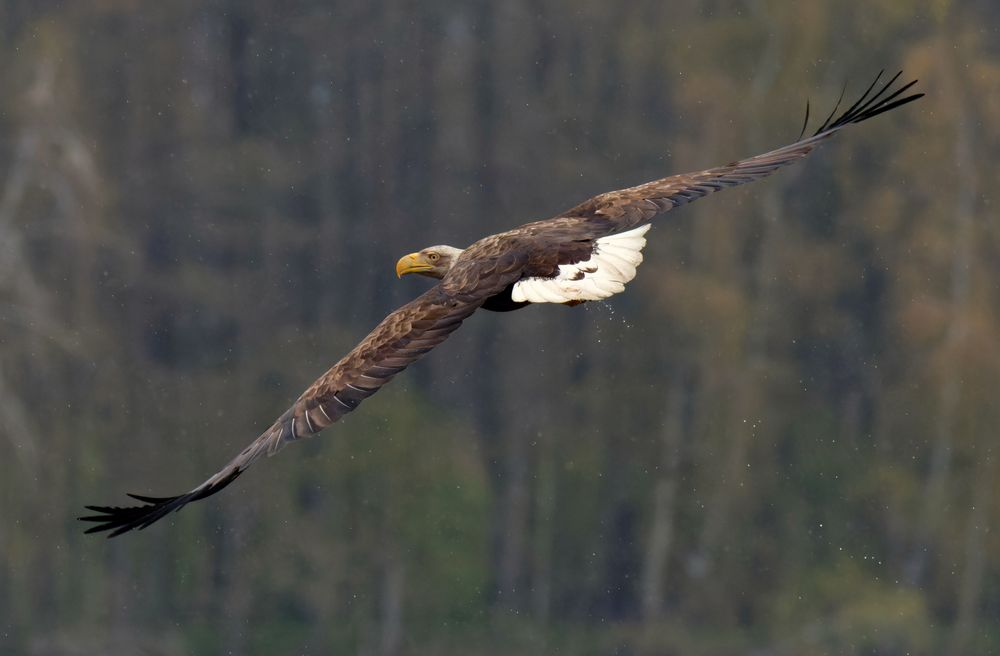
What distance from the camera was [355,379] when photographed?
932 cm

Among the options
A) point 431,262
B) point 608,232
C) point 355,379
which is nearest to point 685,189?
point 608,232

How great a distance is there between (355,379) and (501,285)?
2.97ft

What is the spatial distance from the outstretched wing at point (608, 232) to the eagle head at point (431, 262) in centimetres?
76

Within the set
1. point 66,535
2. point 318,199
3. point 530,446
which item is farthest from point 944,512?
point 66,535

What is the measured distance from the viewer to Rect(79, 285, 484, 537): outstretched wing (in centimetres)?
869

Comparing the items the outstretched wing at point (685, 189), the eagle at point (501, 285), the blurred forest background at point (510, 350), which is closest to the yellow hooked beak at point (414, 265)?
the eagle at point (501, 285)

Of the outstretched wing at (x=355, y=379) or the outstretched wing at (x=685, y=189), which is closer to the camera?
the outstretched wing at (x=355, y=379)

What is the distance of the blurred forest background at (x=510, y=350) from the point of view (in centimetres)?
2612

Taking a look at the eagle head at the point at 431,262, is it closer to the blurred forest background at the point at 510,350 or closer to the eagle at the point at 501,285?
the eagle at the point at 501,285

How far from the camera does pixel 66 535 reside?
2647 cm

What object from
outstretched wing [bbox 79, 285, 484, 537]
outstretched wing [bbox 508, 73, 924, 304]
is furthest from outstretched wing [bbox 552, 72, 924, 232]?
outstretched wing [bbox 79, 285, 484, 537]

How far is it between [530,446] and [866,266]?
4659 mm

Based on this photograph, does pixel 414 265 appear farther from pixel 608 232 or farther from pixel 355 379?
pixel 355 379

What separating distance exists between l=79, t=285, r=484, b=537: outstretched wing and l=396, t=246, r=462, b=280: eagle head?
1.47 m
